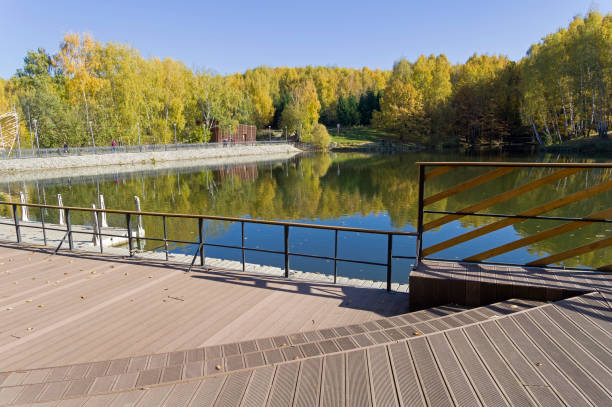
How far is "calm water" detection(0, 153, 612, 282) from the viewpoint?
12.4m

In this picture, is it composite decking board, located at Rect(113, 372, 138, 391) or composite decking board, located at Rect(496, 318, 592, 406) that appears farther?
composite decking board, located at Rect(113, 372, 138, 391)

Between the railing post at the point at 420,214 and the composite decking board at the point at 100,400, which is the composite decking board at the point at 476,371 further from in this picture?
the composite decking board at the point at 100,400

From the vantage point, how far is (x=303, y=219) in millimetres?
18062

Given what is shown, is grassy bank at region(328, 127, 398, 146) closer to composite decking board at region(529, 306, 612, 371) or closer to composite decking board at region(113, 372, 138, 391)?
composite decking board at region(529, 306, 612, 371)

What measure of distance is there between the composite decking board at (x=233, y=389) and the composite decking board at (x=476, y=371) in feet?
4.81

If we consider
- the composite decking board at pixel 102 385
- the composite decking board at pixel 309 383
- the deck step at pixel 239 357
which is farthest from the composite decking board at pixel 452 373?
the composite decking board at pixel 102 385

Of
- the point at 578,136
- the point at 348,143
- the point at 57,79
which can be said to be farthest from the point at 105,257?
the point at 348,143

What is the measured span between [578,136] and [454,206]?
133 ft

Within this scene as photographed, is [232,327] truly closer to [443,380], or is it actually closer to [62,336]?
[62,336]

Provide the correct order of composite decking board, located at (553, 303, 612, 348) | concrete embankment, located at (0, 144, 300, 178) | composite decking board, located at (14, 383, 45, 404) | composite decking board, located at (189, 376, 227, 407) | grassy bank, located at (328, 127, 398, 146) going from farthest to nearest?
grassy bank, located at (328, 127, 398, 146), concrete embankment, located at (0, 144, 300, 178), composite decking board, located at (553, 303, 612, 348), composite decking board, located at (14, 383, 45, 404), composite decking board, located at (189, 376, 227, 407)

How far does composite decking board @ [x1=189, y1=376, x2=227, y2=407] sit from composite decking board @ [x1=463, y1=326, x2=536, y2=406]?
1787 mm

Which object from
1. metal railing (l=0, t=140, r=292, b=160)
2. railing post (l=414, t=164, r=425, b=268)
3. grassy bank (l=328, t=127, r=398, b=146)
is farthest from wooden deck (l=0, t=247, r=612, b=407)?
grassy bank (l=328, t=127, r=398, b=146)

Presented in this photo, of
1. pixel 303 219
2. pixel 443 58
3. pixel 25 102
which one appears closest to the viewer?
pixel 303 219

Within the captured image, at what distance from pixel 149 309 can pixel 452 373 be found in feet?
12.5
